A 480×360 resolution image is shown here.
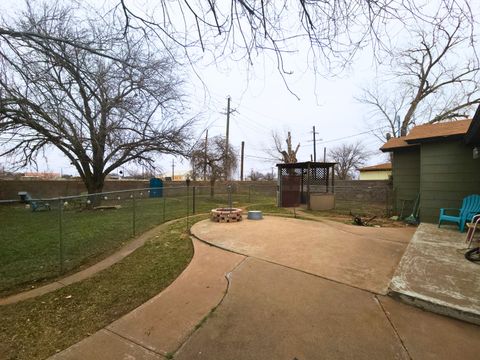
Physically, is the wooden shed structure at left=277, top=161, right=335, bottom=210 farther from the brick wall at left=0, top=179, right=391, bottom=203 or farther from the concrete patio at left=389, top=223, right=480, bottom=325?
the concrete patio at left=389, top=223, right=480, bottom=325

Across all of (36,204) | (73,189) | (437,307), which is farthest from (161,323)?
(73,189)

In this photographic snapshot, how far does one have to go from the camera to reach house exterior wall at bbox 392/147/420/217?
10.0 m

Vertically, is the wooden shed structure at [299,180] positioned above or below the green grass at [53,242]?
above

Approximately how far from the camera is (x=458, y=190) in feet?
23.6

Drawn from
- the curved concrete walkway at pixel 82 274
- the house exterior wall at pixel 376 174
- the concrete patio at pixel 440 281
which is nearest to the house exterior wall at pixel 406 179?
the concrete patio at pixel 440 281

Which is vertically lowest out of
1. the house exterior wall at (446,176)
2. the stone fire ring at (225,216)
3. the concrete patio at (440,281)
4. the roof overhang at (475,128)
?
the concrete patio at (440,281)

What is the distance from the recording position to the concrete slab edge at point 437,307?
8.83ft

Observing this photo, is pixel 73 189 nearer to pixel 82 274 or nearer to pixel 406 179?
pixel 82 274

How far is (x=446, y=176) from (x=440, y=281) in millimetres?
5243

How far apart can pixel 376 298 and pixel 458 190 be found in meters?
5.91

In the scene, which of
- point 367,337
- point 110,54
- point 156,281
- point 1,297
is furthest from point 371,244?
point 1,297

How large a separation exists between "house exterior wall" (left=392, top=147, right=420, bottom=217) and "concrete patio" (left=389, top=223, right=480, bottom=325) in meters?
5.60

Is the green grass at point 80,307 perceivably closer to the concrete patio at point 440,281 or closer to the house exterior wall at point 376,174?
the concrete patio at point 440,281

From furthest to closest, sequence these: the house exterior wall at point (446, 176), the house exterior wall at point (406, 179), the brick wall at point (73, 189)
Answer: the brick wall at point (73, 189) → the house exterior wall at point (406, 179) → the house exterior wall at point (446, 176)
